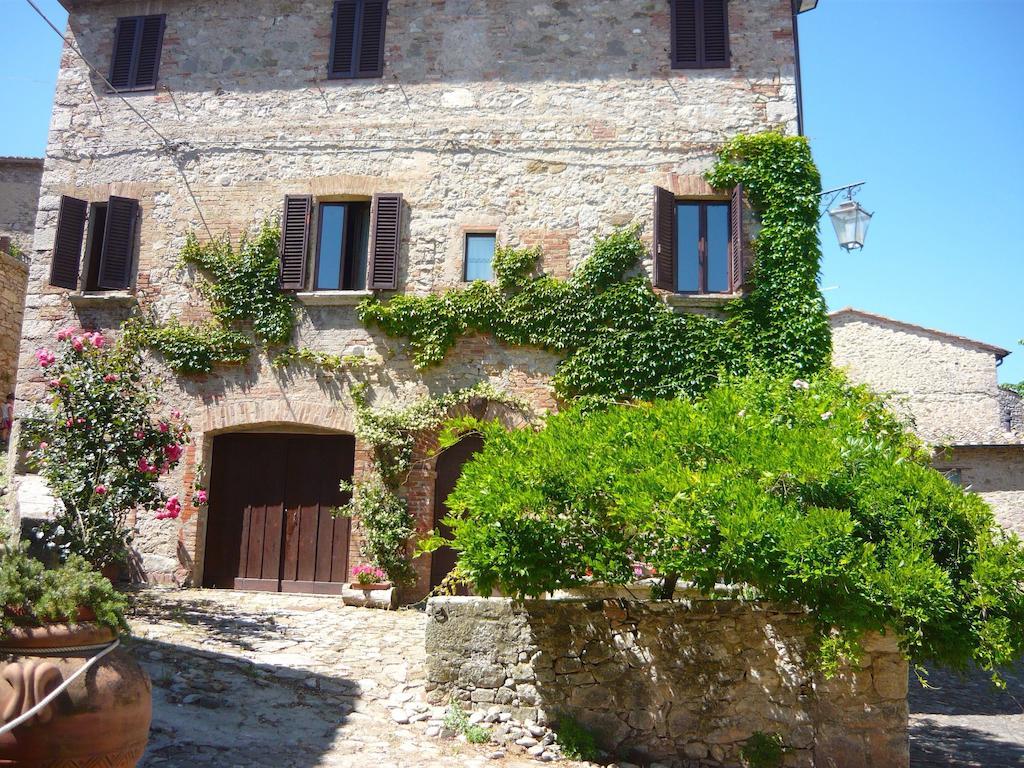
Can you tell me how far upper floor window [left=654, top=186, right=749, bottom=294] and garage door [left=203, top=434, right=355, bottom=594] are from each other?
4.33 m

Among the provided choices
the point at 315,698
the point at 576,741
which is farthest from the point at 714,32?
the point at 315,698

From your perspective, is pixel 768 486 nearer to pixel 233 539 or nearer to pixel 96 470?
pixel 96 470

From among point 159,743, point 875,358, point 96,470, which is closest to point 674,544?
point 159,743

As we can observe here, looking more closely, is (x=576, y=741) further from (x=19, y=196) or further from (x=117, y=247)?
(x=19, y=196)

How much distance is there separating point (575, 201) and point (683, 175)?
51.7 inches

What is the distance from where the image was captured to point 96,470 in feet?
24.1

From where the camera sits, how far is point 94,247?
10.4 m

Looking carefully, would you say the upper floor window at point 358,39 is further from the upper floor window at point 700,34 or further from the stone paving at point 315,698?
the stone paving at point 315,698

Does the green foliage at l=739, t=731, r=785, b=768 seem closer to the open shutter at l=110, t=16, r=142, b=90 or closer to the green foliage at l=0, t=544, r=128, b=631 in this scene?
the green foliage at l=0, t=544, r=128, b=631

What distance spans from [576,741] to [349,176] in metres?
7.36

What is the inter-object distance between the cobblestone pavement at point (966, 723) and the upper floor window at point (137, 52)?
36.3 ft

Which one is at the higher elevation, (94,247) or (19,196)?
(19,196)

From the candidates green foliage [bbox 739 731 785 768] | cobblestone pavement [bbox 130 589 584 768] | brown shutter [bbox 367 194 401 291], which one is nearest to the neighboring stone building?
brown shutter [bbox 367 194 401 291]

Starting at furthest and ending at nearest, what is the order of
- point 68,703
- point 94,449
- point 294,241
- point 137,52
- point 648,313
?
point 137,52 < point 294,241 < point 648,313 < point 94,449 < point 68,703
